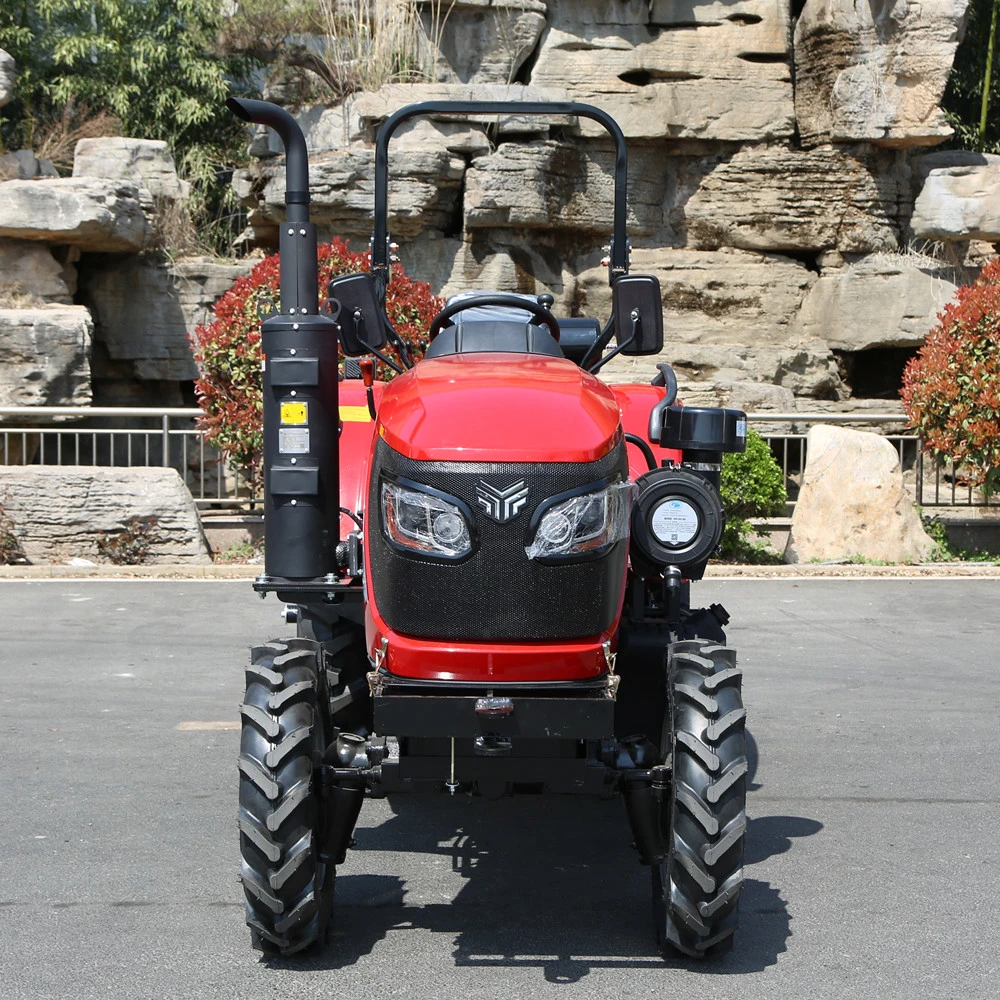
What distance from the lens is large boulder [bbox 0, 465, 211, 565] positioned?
1241 centimetres

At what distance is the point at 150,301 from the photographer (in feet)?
58.9

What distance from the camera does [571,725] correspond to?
150 inches

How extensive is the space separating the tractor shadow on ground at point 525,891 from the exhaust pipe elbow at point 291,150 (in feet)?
7.62

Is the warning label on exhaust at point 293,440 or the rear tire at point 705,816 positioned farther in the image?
the warning label on exhaust at point 293,440

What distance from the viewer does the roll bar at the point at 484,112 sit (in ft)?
17.6

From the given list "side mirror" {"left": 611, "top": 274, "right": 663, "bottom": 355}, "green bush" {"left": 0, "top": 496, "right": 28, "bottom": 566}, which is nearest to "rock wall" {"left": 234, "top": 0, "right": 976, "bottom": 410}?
"green bush" {"left": 0, "top": 496, "right": 28, "bottom": 566}

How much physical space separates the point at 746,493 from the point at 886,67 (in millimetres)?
7790

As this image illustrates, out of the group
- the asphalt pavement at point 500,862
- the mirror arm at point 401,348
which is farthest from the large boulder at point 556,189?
the mirror arm at point 401,348

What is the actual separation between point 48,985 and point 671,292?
1610cm

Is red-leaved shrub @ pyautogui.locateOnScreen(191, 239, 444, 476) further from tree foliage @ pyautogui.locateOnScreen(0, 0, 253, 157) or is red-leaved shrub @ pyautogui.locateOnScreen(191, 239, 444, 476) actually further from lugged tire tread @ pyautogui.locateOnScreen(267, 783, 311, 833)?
lugged tire tread @ pyautogui.locateOnScreen(267, 783, 311, 833)

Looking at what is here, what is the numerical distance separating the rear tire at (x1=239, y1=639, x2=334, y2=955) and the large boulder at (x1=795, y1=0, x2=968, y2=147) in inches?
632

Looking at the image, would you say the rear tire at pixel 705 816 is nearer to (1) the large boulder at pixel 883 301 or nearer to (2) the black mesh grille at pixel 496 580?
(2) the black mesh grille at pixel 496 580

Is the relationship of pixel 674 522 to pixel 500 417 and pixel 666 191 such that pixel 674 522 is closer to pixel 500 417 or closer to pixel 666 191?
pixel 500 417

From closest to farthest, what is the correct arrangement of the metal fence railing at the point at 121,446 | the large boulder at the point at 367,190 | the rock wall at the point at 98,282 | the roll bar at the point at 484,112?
the roll bar at the point at 484,112 < the metal fence railing at the point at 121,446 < the rock wall at the point at 98,282 < the large boulder at the point at 367,190
